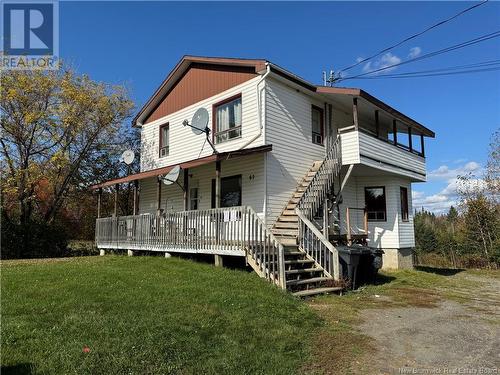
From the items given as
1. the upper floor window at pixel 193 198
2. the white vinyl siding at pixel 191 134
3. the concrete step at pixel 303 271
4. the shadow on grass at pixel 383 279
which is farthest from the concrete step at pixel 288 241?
the upper floor window at pixel 193 198

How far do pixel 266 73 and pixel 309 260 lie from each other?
6.25 metres

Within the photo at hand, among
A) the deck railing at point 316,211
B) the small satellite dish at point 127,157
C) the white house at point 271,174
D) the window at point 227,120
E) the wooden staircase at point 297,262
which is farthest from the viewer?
the small satellite dish at point 127,157

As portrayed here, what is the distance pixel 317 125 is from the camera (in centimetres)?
1519

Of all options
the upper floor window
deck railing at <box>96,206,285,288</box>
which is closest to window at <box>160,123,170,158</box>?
the upper floor window

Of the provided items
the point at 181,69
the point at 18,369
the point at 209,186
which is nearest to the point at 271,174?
the point at 209,186

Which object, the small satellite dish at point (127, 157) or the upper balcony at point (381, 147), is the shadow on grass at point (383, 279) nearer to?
the upper balcony at point (381, 147)

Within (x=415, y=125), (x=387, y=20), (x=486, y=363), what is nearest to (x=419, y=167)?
(x=415, y=125)

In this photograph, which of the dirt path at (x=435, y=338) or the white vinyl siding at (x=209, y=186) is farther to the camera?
the white vinyl siding at (x=209, y=186)

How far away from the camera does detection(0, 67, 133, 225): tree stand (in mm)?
18219

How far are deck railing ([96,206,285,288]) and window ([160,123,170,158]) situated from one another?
3.64 meters

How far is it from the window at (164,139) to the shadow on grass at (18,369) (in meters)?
13.9

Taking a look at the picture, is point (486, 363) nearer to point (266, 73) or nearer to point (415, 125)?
point (266, 73)

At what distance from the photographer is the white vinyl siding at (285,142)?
12797 millimetres

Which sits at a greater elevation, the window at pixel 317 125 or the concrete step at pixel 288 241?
the window at pixel 317 125
